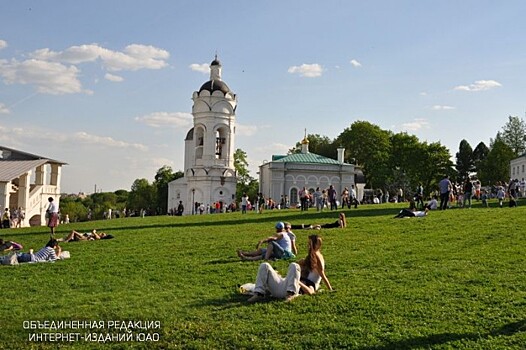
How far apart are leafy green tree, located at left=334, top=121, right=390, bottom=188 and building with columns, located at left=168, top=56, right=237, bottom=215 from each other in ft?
72.5

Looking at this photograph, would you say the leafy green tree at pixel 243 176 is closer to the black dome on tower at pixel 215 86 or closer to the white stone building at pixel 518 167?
the black dome on tower at pixel 215 86

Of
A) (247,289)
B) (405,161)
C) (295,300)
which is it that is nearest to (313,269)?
(295,300)

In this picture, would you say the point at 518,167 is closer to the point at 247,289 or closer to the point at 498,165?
the point at 498,165

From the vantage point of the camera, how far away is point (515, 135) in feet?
316

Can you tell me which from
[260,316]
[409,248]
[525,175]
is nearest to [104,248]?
[409,248]

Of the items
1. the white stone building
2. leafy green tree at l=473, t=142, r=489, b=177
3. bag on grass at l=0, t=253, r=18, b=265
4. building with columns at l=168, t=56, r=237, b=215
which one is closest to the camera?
bag on grass at l=0, t=253, r=18, b=265

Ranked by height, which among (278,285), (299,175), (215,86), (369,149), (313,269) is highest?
(215,86)

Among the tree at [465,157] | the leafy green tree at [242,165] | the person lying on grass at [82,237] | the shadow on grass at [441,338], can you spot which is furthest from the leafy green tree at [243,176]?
the shadow on grass at [441,338]

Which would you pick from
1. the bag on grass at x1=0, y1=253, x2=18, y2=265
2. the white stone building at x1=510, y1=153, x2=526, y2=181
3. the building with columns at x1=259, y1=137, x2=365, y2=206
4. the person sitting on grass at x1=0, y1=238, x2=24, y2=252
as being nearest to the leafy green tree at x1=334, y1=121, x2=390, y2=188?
the building with columns at x1=259, y1=137, x2=365, y2=206

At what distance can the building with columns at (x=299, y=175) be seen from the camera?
7050 centimetres

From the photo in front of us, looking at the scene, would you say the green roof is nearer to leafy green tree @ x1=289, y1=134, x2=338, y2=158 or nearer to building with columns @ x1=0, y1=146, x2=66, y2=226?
leafy green tree @ x1=289, y1=134, x2=338, y2=158

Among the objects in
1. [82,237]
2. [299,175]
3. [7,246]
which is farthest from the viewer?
[299,175]

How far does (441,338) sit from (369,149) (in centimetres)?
7748

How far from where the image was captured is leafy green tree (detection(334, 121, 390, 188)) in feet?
276
